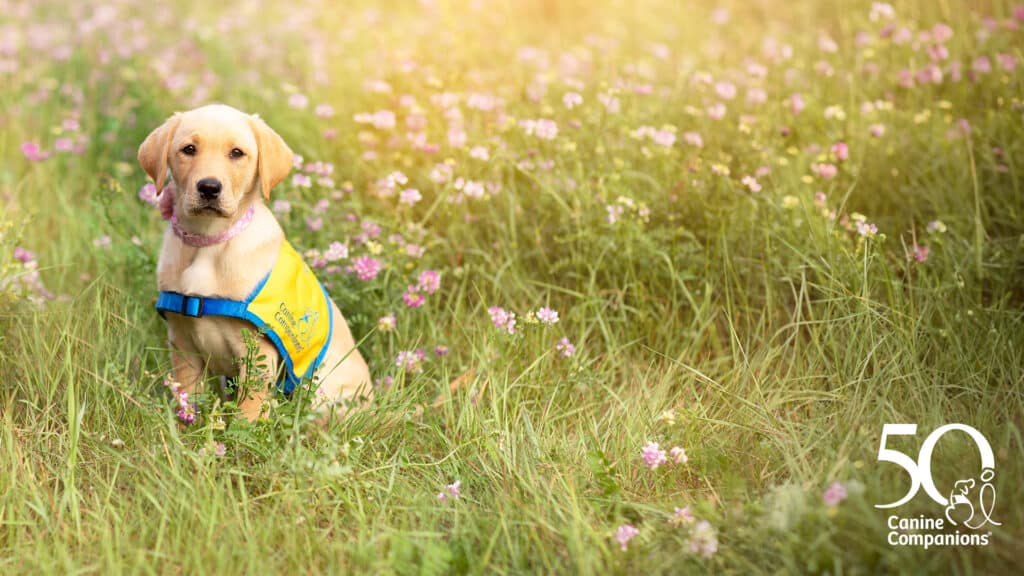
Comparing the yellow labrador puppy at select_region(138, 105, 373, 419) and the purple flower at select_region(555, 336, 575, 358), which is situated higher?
the yellow labrador puppy at select_region(138, 105, 373, 419)

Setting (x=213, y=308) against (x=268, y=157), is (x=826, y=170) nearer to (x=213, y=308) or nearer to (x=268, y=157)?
(x=268, y=157)

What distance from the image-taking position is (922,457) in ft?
8.02

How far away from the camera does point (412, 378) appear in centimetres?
351

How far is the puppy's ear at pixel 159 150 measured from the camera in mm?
2918

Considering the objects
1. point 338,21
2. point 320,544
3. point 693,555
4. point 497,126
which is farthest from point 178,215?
point 338,21

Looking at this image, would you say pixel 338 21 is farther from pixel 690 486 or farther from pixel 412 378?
pixel 690 486

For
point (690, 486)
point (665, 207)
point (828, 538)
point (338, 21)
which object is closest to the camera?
point (828, 538)

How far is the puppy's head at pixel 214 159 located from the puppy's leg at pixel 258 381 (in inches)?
18.4

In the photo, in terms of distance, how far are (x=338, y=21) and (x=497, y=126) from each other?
10.8 ft

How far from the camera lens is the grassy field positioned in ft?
7.97

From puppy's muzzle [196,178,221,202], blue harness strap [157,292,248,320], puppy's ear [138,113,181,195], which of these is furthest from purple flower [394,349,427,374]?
puppy's ear [138,113,181,195]

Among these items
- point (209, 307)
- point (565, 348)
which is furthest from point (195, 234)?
point (565, 348)

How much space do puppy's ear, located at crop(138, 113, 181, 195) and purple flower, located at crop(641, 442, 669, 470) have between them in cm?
174

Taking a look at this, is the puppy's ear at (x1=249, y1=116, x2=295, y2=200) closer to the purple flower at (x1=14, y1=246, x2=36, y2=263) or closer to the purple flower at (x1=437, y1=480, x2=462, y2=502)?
the purple flower at (x1=437, y1=480, x2=462, y2=502)
